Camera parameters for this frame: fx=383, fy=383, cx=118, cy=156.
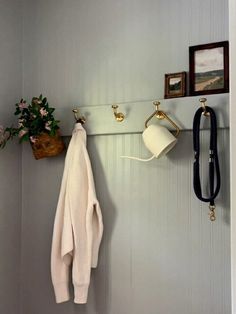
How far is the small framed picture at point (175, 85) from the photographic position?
1.65m

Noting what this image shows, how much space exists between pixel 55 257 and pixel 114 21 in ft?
3.80

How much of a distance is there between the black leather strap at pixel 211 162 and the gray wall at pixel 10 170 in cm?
96

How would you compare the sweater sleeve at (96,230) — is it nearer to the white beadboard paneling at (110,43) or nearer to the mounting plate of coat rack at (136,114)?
the mounting plate of coat rack at (136,114)

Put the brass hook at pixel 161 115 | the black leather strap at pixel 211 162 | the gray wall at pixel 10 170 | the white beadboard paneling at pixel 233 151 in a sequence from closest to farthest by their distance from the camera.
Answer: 1. the white beadboard paneling at pixel 233 151
2. the black leather strap at pixel 211 162
3. the brass hook at pixel 161 115
4. the gray wall at pixel 10 170

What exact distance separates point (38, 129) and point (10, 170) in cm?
31

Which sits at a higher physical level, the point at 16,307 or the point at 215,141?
the point at 215,141

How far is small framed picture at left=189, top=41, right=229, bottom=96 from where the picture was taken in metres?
1.58

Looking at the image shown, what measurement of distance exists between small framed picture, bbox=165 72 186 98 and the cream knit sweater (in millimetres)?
448

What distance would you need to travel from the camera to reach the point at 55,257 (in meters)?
1.78

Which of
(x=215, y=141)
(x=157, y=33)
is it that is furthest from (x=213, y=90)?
(x=157, y=33)

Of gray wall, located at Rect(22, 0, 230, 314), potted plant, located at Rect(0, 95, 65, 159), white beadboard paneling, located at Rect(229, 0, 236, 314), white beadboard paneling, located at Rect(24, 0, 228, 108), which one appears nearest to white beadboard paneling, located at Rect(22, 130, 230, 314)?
gray wall, located at Rect(22, 0, 230, 314)

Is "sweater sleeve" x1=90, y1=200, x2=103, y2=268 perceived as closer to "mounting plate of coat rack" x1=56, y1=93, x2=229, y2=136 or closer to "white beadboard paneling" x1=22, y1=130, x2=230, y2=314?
"white beadboard paneling" x1=22, y1=130, x2=230, y2=314

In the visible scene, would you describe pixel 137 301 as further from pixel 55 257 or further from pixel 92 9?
pixel 92 9

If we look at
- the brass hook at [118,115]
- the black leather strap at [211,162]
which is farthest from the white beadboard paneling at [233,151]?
the brass hook at [118,115]
